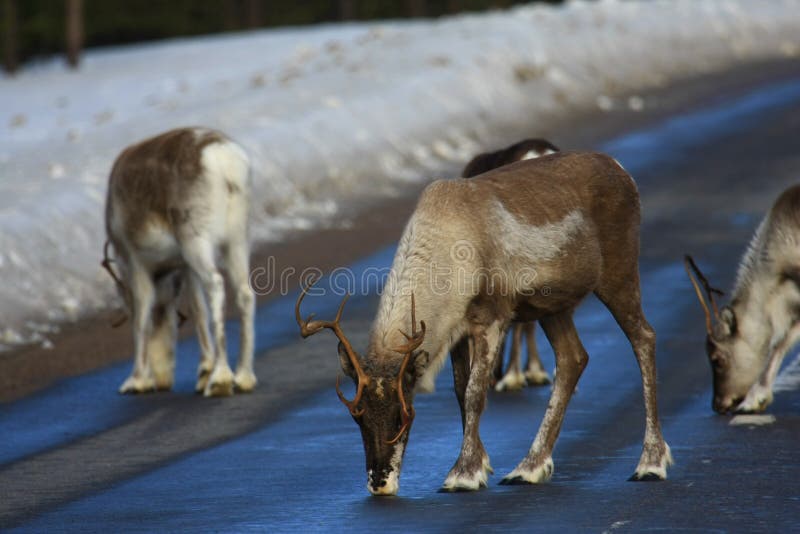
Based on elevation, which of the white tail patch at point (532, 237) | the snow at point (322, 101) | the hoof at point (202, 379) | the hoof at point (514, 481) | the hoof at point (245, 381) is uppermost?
the white tail patch at point (532, 237)

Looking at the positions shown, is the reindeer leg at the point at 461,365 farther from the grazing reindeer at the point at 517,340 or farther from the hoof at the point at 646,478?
the grazing reindeer at the point at 517,340

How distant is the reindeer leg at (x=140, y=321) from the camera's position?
12.7 metres

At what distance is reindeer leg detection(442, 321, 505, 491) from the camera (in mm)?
8805

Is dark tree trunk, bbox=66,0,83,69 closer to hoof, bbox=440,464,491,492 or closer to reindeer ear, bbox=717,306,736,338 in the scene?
reindeer ear, bbox=717,306,736,338

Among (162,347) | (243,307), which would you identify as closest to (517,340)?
(243,307)

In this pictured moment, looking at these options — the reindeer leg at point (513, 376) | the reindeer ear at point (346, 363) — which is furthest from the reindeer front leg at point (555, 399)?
the reindeer leg at point (513, 376)

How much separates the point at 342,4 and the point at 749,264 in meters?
44.5

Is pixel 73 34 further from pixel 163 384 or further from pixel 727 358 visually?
pixel 727 358

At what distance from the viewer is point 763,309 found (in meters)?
12.1

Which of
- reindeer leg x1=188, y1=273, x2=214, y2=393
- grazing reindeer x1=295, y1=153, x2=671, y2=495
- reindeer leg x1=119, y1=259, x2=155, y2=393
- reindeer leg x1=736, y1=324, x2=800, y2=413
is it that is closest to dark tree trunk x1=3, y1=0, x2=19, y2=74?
reindeer leg x1=119, y1=259, x2=155, y2=393

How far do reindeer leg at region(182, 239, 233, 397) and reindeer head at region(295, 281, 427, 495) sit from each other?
3.86 m

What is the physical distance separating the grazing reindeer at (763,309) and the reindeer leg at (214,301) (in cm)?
365

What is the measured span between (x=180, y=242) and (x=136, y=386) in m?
1.20

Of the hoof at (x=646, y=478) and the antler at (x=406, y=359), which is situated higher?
the antler at (x=406, y=359)
